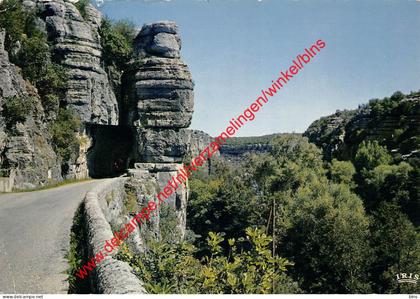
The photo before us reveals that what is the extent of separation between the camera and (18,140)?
2388cm

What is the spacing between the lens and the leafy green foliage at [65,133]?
104 feet

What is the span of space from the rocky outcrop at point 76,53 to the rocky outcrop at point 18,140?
28.4ft

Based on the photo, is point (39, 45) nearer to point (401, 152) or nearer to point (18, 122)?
point (18, 122)

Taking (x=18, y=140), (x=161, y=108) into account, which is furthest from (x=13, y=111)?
(x=161, y=108)

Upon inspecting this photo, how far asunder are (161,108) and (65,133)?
390 inches

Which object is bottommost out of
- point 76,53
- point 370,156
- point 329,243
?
point 329,243

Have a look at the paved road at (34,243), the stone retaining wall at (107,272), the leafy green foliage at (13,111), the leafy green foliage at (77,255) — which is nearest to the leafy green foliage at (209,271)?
the stone retaining wall at (107,272)

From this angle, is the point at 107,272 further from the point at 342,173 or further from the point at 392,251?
the point at 342,173

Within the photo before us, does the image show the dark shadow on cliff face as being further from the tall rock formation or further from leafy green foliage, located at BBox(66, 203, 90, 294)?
leafy green foliage, located at BBox(66, 203, 90, 294)

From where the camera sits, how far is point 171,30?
40.8m

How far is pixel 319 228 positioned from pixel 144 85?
21973mm

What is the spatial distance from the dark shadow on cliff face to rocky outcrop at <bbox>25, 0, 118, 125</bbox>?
13.4 ft

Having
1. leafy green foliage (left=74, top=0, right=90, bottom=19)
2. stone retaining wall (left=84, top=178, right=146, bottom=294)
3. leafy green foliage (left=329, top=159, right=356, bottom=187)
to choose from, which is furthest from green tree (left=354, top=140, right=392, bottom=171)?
stone retaining wall (left=84, top=178, right=146, bottom=294)

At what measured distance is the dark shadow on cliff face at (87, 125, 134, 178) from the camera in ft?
135
